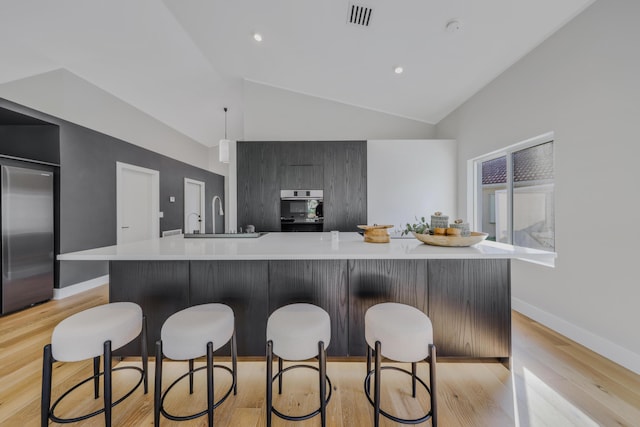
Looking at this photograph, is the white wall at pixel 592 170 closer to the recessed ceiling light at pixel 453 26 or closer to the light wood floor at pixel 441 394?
the light wood floor at pixel 441 394

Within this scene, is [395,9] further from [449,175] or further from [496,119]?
[449,175]

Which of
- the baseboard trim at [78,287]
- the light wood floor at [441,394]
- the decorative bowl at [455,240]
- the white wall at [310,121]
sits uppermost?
the white wall at [310,121]

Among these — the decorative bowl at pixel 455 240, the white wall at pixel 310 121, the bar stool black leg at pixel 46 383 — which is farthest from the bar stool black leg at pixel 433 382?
the white wall at pixel 310 121

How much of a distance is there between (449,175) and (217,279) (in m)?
3.39

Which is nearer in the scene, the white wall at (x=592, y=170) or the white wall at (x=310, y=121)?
the white wall at (x=592, y=170)

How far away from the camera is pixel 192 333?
3.75 ft

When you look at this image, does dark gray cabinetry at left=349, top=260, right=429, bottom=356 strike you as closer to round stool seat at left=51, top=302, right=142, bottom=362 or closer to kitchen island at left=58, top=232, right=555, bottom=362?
kitchen island at left=58, top=232, right=555, bottom=362

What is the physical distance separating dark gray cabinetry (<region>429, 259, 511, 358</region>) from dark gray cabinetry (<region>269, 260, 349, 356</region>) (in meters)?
0.60

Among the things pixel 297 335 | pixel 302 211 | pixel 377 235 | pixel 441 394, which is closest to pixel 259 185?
pixel 302 211

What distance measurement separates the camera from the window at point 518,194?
7.80 ft

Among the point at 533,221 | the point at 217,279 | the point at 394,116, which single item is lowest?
the point at 217,279

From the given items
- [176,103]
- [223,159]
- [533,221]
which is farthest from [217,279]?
[176,103]

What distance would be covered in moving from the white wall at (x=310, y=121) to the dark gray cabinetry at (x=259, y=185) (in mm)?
616

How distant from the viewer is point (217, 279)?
64.2 inches
